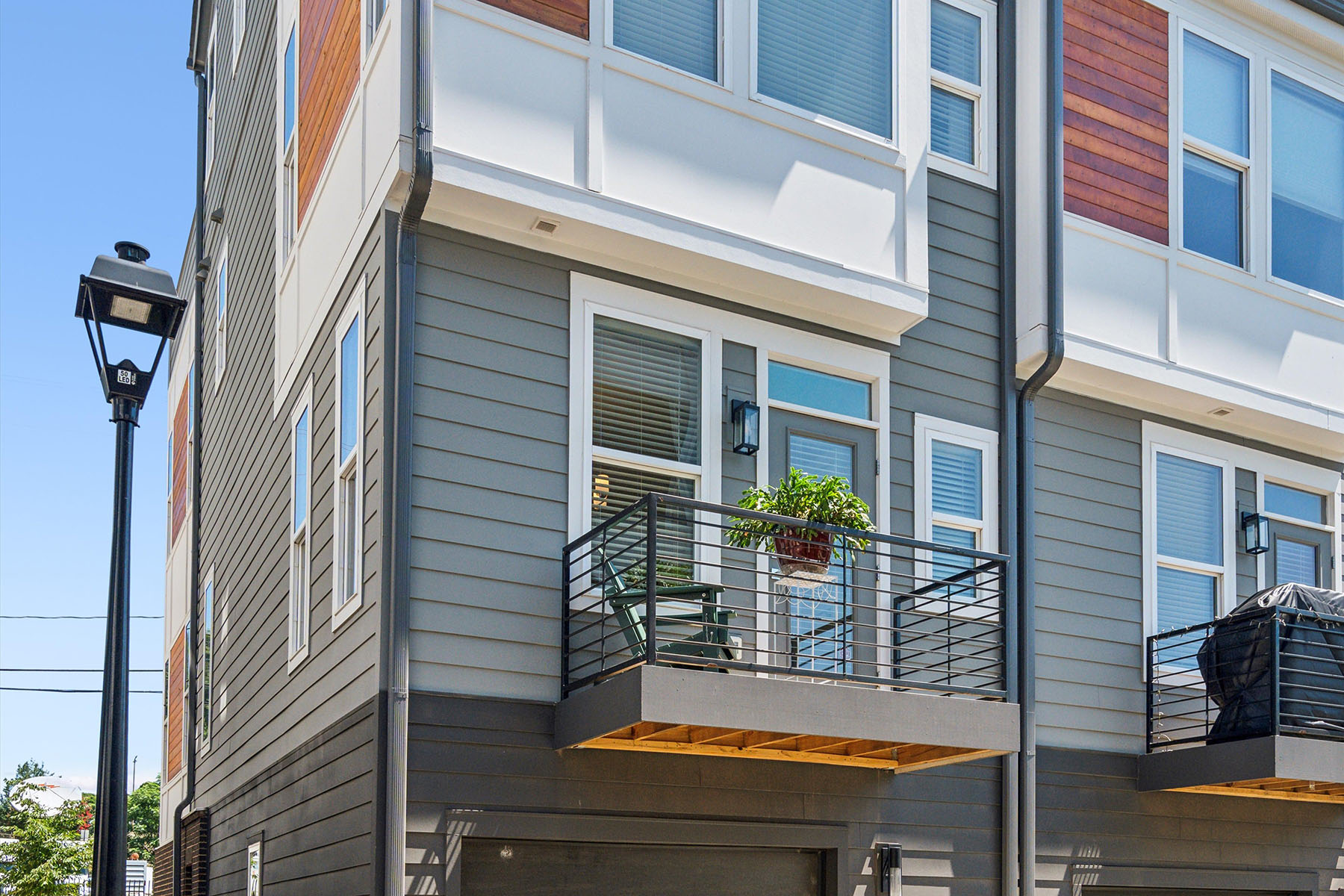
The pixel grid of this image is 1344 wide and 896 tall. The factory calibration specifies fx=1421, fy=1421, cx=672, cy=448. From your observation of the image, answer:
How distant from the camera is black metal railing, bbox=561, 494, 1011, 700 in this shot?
723 cm

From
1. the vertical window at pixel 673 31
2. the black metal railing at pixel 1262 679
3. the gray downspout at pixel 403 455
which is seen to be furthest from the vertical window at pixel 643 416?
the black metal railing at pixel 1262 679

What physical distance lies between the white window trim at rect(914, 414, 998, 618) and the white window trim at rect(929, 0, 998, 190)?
70.2 inches

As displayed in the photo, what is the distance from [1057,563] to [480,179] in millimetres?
4737

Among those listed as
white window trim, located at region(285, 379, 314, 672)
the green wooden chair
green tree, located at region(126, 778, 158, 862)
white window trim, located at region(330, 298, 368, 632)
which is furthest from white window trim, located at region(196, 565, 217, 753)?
green tree, located at region(126, 778, 158, 862)

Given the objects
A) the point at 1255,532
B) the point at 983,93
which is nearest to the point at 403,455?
the point at 983,93

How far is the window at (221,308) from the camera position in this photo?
14.5m

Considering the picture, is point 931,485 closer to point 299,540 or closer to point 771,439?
point 771,439

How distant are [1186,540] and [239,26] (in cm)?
1017

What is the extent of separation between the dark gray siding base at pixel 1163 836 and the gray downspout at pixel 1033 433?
0.23 m

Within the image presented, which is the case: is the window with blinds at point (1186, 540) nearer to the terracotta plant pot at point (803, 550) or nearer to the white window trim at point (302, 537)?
the terracotta plant pot at point (803, 550)

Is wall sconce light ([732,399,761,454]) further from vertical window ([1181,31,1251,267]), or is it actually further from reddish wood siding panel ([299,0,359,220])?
vertical window ([1181,31,1251,267])

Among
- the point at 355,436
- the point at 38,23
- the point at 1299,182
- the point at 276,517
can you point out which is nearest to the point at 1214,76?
the point at 1299,182

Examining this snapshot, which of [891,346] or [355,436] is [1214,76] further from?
[355,436]

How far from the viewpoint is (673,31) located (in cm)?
855
